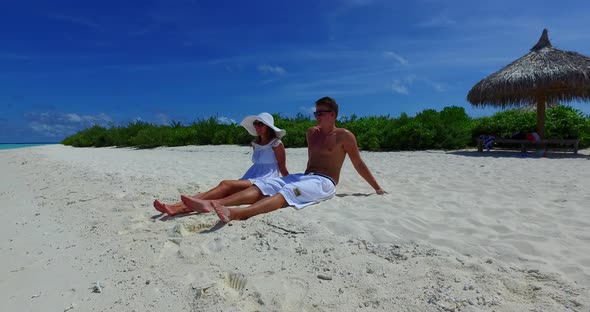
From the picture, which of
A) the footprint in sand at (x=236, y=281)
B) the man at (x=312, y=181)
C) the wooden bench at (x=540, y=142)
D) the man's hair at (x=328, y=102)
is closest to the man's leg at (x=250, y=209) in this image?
the man at (x=312, y=181)

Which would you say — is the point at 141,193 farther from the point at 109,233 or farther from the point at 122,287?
the point at 122,287

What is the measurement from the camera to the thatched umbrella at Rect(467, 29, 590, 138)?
970 cm

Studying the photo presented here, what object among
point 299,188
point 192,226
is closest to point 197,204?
point 192,226

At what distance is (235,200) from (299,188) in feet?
2.02

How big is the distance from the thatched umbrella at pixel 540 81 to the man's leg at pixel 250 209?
9.14m

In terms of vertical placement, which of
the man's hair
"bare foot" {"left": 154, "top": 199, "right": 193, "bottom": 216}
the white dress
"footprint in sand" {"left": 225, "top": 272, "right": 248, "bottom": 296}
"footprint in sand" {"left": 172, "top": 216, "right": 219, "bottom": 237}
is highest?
the man's hair

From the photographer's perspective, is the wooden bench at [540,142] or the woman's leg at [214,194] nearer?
the woman's leg at [214,194]

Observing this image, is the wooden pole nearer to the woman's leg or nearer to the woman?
the woman

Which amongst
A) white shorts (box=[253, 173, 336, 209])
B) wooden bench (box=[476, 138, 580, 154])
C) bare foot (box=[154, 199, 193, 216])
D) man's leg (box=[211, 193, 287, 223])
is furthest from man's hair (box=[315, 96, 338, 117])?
wooden bench (box=[476, 138, 580, 154])

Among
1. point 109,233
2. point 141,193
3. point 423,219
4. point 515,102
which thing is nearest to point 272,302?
point 423,219

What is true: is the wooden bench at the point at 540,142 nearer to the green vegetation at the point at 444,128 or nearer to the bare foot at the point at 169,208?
the green vegetation at the point at 444,128

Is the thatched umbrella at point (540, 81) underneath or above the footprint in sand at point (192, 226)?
above

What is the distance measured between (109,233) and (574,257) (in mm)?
3439

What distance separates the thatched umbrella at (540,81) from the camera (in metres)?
9.70
